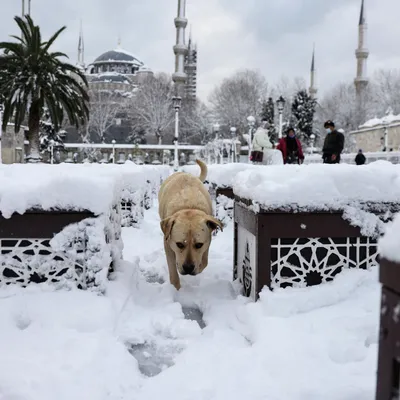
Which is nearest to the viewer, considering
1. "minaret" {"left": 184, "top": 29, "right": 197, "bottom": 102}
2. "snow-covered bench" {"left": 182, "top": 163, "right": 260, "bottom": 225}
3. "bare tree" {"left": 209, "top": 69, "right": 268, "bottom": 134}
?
"snow-covered bench" {"left": 182, "top": 163, "right": 260, "bottom": 225}

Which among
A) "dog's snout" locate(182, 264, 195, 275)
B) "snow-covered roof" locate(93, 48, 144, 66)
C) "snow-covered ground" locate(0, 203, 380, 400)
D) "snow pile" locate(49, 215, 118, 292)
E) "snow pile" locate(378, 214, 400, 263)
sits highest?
"snow-covered roof" locate(93, 48, 144, 66)

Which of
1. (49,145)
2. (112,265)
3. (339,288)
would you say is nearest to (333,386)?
(339,288)

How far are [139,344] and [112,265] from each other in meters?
1.33

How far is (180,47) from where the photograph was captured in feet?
214

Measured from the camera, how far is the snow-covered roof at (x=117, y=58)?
92.2 m

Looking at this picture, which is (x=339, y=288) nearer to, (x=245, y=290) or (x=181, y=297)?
(x=245, y=290)

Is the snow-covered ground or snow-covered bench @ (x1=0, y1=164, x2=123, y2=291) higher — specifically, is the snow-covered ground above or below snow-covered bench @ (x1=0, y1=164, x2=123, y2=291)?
below

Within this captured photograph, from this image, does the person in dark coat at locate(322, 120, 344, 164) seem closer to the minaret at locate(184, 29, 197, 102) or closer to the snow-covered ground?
the snow-covered ground

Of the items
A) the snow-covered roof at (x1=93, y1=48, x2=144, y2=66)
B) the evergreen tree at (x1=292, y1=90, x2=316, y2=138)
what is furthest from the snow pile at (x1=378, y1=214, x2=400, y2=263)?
the snow-covered roof at (x1=93, y1=48, x2=144, y2=66)

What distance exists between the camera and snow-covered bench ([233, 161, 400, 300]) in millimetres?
3285

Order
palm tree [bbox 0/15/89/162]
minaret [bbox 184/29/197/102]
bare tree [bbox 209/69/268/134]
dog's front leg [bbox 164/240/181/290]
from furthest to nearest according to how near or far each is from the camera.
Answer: minaret [bbox 184/29/197/102]
bare tree [bbox 209/69/268/134]
palm tree [bbox 0/15/89/162]
dog's front leg [bbox 164/240/181/290]

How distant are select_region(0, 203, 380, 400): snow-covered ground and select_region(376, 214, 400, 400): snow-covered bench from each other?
70 cm

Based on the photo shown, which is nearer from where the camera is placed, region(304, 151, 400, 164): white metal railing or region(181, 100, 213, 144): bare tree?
region(304, 151, 400, 164): white metal railing

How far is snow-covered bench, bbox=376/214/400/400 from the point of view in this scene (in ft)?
4.07
